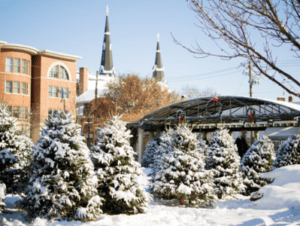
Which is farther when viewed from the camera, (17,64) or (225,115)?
(17,64)

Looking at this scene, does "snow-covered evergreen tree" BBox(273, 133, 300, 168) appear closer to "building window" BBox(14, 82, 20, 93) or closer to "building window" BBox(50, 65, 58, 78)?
"building window" BBox(14, 82, 20, 93)

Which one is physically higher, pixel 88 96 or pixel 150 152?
pixel 88 96

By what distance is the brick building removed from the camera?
35.1 metres

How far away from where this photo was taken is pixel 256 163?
640 inches

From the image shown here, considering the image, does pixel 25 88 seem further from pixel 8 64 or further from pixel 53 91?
pixel 53 91

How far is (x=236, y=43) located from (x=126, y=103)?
38995 mm

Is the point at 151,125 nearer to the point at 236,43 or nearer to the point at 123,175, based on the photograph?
the point at 123,175

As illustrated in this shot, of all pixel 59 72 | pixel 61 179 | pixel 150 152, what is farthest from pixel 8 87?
pixel 61 179

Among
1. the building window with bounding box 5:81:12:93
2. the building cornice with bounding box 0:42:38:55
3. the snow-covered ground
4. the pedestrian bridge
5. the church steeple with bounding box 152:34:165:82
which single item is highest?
the church steeple with bounding box 152:34:165:82

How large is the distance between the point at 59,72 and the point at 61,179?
110ft

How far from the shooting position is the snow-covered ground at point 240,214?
8494 mm

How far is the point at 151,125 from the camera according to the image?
1105 inches

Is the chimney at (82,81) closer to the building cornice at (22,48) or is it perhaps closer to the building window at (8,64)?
the building cornice at (22,48)

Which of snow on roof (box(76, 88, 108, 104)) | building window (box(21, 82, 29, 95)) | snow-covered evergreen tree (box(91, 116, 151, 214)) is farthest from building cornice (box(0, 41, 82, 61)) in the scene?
snow-covered evergreen tree (box(91, 116, 151, 214))
